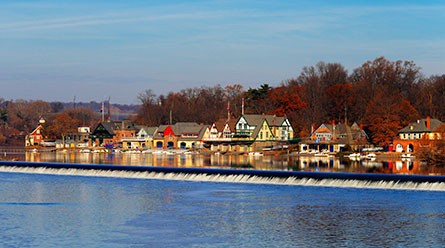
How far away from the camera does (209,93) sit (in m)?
166

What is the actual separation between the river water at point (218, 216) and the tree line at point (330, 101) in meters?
57.2

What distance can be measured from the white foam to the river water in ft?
3.62

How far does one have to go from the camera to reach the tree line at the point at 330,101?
10388cm

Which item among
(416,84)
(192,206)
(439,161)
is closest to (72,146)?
(416,84)

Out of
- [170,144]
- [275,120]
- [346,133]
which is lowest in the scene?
[170,144]

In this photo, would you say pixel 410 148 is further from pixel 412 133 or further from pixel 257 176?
pixel 257 176

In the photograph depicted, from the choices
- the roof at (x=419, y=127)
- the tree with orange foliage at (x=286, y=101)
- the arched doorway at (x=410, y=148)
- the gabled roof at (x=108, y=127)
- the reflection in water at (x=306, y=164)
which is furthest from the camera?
the gabled roof at (x=108, y=127)

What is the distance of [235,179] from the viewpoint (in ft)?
172

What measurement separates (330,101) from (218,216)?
306ft

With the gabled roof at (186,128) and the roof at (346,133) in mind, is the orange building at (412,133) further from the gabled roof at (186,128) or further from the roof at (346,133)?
the gabled roof at (186,128)

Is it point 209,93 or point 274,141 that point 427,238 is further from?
point 209,93

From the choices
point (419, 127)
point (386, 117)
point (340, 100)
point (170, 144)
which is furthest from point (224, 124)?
point (419, 127)

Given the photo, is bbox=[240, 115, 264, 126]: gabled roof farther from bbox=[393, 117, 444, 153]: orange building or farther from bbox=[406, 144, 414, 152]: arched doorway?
bbox=[406, 144, 414, 152]: arched doorway

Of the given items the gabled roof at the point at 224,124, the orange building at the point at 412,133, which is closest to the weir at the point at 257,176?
the orange building at the point at 412,133
